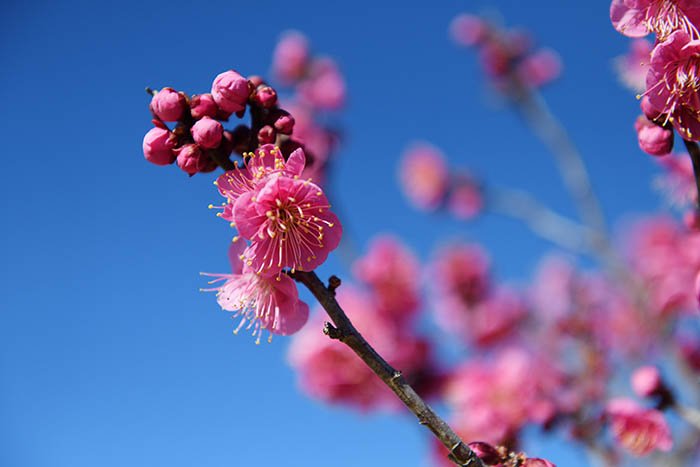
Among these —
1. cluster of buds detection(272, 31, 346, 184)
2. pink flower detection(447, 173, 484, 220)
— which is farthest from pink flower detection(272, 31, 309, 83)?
pink flower detection(447, 173, 484, 220)

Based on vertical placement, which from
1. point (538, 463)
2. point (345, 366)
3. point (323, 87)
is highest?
point (323, 87)

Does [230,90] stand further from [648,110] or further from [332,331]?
[648,110]

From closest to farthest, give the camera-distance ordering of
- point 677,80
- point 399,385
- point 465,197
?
point 399,385 < point 677,80 < point 465,197

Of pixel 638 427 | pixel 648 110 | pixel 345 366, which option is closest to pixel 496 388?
pixel 345 366

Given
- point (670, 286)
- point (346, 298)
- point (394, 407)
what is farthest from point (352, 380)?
point (670, 286)

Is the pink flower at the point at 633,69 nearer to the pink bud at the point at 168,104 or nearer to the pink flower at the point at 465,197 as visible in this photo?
the pink bud at the point at 168,104

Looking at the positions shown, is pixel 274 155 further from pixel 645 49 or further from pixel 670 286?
pixel 670 286
